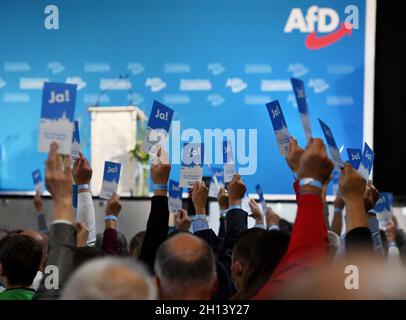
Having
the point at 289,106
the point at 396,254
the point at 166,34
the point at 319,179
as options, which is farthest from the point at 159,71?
the point at 319,179

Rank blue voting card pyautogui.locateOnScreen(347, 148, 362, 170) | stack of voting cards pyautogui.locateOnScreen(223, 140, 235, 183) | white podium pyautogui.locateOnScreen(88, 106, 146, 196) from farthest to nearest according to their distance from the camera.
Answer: white podium pyautogui.locateOnScreen(88, 106, 146, 196) → stack of voting cards pyautogui.locateOnScreen(223, 140, 235, 183) → blue voting card pyautogui.locateOnScreen(347, 148, 362, 170)

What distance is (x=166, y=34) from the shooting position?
6.85m

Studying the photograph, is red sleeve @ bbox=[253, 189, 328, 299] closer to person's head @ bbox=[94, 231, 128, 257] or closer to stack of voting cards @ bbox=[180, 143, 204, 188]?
stack of voting cards @ bbox=[180, 143, 204, 188]

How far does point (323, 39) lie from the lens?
693 centimetres

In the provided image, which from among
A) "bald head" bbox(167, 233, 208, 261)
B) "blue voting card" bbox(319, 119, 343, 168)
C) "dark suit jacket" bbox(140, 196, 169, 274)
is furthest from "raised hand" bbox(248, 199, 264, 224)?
"bald head" bbox(167, 233, 208, 261)

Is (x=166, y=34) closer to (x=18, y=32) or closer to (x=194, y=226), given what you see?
(x=18, y=32)

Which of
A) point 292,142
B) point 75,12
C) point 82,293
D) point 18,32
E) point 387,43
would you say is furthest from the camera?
point 387,43

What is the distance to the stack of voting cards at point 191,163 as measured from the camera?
3.03m

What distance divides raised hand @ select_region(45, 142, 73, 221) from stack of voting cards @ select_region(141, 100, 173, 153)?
1.02 meters

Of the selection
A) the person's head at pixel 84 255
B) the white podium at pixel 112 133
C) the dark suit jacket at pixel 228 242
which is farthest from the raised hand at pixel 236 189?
the white podium at pixel 112 133

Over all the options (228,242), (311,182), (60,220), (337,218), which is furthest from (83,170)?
(337,218)

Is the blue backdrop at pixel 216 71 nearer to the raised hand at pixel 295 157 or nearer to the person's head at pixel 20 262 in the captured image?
the person's head at pixel 20 262

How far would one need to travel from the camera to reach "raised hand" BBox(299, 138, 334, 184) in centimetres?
172

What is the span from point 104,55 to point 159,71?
740mm
